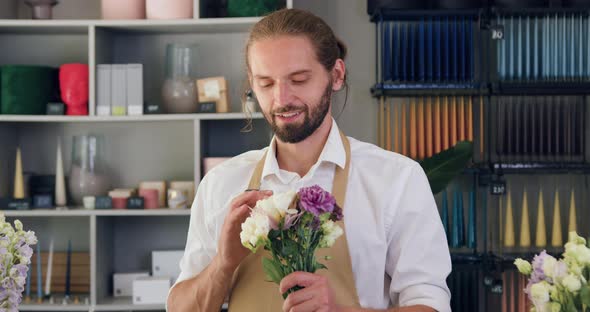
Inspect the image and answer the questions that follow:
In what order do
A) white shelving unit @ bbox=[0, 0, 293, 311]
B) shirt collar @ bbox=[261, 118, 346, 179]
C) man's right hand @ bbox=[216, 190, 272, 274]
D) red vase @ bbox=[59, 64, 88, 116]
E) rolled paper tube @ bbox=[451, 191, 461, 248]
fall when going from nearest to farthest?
1. man's right hand @ bbox=[216, 190, 272, 274]
2. shirt collar @ bbox=[261, 118, 346, 179]
3. red vase @ bbox=[59, 64, 88, 116]
4. rolled paper tube @ bbox=[451, 191, 461, 248]
5. white shelving unit @ bbox=[0, 0, 293, 311]

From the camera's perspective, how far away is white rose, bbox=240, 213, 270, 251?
1.47m

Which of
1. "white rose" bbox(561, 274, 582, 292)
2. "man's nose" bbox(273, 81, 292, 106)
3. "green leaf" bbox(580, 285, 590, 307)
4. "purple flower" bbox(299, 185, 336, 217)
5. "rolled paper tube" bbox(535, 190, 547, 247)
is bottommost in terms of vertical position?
"rolled paper tube" bbox(535, 190, 547, 247)

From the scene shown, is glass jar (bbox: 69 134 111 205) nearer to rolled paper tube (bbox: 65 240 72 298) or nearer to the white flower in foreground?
rolled paper tube (bbox: 65 240 72 298)

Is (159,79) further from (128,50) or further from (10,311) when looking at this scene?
(10,311)

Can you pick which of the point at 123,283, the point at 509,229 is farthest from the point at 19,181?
the point at 509,229

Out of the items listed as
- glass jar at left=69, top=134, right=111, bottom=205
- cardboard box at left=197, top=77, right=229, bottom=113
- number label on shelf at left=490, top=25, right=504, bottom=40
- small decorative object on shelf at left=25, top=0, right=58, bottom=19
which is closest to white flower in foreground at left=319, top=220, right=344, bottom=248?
cardboard box at left=197, top=77, right=229, bottom=113

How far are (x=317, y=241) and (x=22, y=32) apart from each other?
3.11m

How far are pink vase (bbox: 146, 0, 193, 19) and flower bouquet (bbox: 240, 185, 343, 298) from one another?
99.2 inches

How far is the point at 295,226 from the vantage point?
1500mm

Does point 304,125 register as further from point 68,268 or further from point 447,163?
point 68,268

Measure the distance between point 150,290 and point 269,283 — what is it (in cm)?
223

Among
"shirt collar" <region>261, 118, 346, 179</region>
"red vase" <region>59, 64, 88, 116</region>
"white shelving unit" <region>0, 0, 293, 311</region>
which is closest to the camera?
"shirt collar" <region>261, 118, 346, 179</region>

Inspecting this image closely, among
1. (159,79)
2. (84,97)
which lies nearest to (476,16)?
(159,79)

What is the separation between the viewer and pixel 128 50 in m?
4.22
